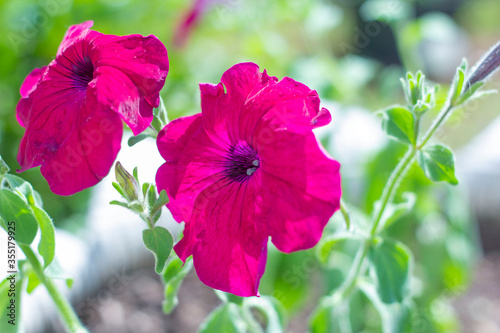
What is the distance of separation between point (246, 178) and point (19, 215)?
0.72ft

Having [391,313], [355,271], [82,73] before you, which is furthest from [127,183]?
[391,313]

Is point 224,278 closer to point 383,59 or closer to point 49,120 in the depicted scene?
point 49,120

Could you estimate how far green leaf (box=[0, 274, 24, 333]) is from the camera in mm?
665

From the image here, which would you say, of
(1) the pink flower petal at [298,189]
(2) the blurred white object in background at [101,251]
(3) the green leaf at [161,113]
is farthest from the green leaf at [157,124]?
(2) the blurred white object in background at [101,251]

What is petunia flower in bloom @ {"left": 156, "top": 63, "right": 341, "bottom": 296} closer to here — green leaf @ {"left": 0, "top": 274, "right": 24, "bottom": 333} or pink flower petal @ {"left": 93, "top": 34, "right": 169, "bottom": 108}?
pink flower petal @ {"left": 93, "top": 34, "right": 169, "bottom": 108}

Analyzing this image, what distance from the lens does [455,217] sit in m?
1.21

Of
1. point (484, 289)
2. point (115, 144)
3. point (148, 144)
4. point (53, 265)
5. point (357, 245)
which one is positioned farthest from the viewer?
point (148, 144)

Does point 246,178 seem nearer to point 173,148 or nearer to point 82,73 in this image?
point 173,148

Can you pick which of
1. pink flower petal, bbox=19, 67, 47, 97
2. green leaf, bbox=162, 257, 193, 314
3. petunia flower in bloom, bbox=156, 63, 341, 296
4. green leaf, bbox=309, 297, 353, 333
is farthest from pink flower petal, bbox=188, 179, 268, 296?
green leaf, bbox=309, 297, 353, 333

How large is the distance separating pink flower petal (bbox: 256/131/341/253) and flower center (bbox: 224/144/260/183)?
0.17 feet

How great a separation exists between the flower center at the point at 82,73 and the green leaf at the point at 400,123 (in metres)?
0.30

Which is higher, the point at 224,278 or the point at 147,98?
the point at 147,98

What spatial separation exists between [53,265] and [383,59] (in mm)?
2682

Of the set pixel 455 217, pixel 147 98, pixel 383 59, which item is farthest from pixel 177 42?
pixel 383 59
